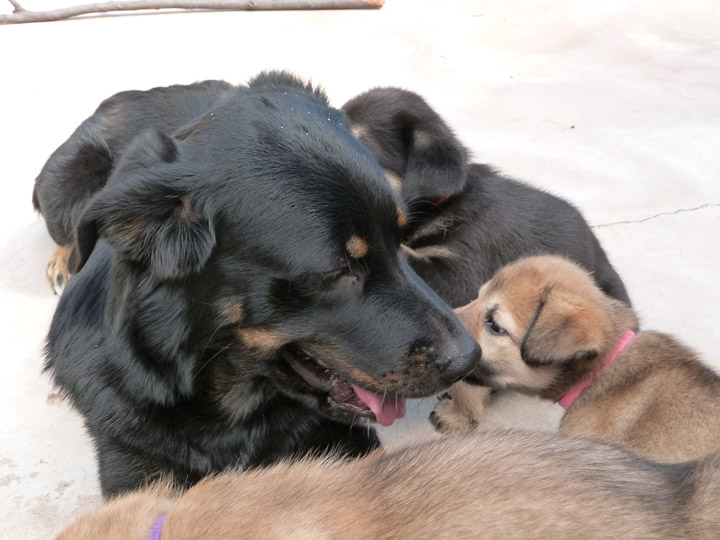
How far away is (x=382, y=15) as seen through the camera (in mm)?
8555

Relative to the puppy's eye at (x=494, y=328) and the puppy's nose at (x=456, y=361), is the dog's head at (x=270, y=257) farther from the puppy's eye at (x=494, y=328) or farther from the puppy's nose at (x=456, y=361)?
the puppy's eye at (x=494, y=328)

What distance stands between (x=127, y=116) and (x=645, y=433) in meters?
2.96

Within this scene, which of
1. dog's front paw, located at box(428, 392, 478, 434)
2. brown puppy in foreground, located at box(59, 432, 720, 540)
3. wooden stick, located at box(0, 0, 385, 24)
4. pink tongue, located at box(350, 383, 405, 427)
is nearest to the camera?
Answer: brown puppy in foreground, located at box(59, 432, 720, 540)

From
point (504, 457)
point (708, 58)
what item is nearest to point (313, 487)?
point (504, 457)

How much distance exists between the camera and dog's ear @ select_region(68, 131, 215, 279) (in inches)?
89.1

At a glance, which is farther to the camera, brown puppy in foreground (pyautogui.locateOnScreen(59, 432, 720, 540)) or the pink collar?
the pink collar

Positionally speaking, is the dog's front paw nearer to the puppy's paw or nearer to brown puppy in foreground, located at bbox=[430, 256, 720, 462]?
brown puppy in foreground, located at bbox=[430, 256, 720, 462]

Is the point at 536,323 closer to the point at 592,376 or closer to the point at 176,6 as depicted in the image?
the point at 592,376

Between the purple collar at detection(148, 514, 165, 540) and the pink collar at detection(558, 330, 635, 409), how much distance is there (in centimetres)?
200

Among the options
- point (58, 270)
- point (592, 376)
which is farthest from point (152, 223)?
point (58, 270)

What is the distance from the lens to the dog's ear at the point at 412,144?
→ 151 inches

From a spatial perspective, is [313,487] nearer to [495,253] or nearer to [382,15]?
[495,253]

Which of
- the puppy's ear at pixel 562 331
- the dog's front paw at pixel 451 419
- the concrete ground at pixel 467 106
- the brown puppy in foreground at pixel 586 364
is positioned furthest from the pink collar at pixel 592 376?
the dog's front paw at pixel 451 419

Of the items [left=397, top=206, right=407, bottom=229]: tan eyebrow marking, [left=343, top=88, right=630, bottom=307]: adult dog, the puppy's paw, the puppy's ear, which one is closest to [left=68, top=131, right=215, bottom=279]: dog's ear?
[left=397, top=206, right=407, bottom=229]: tan eyebrow marking
